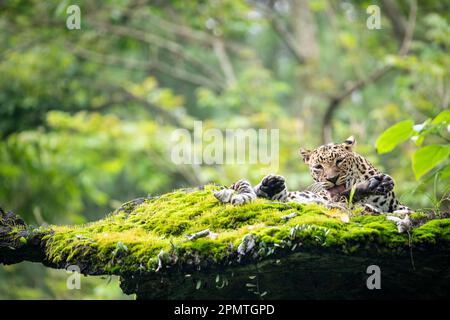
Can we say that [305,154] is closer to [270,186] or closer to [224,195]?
[270,186]

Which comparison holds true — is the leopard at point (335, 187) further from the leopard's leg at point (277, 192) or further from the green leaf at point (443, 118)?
the green leaf at point (443, 118)

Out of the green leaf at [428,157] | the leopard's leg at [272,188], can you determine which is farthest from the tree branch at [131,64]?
the green leaf at [428,157]

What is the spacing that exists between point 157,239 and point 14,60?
1580 centimetres

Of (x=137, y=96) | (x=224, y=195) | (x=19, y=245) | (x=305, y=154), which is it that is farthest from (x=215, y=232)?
(x=137, y=96)

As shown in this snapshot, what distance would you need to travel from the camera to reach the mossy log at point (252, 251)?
4.49m

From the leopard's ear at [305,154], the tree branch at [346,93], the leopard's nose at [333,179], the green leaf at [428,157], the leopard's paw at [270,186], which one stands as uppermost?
the tree branch at [346,93]

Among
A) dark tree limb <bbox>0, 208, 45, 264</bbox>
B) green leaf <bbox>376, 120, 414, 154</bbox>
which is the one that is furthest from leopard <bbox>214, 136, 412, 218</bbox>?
dark tree limb <bbox>0, 208, 45, 264</bbox>

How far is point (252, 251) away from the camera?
450cm

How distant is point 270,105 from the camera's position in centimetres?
1892

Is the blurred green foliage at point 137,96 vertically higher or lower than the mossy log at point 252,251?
higher

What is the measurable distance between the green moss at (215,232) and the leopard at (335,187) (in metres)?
0.20

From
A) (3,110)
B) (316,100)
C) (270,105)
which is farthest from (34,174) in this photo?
(316,100)

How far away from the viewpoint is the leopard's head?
21.2ft
